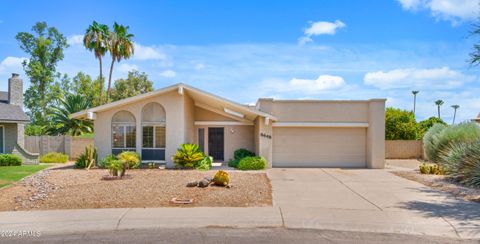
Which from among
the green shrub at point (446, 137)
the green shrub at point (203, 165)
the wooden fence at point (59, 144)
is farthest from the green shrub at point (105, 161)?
the green shrub at point (446, 137)

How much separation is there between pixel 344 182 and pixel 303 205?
17.3 ft

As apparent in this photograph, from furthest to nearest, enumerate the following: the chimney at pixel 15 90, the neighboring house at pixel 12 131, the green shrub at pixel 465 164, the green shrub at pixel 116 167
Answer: the chimney at pixel 15 90 < the neighboring house at pixel 12 131 < the green shrub at pixel 116 167 < the green shrub at pixel 465 164

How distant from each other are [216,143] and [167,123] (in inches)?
184

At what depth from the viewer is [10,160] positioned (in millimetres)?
20859

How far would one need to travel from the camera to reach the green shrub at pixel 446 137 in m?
18.1

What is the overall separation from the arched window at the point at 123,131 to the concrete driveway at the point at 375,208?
28.2ft

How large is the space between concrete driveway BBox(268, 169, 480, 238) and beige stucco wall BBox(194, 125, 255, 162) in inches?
323

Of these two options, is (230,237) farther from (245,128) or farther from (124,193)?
(245,128)

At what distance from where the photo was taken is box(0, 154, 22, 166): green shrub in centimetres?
2059

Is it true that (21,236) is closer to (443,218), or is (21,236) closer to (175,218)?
(175,218)

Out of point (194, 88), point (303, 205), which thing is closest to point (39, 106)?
point (194, 88)

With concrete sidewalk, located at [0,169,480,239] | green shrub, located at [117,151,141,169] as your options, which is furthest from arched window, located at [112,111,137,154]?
concrete sidewalk, located at [0,169,480,239]

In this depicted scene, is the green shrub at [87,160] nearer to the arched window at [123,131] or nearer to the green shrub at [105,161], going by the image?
the green shrub at [105,161]

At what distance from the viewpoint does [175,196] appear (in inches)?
424
